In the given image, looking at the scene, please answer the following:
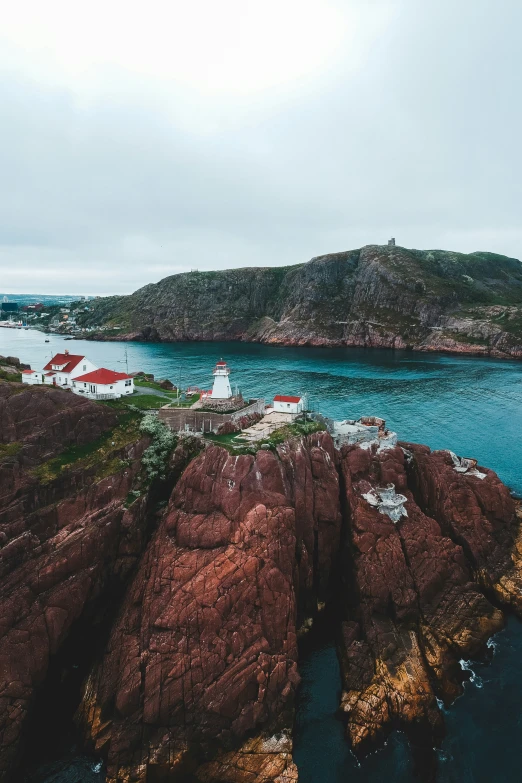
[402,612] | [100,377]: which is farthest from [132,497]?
[402,612]

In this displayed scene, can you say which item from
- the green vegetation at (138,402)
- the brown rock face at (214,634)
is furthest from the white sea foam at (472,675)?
the green vegetation at (138,402)

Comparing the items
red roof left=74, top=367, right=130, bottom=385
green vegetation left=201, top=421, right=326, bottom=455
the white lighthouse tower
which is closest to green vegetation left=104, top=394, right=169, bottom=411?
red roof left=74, top=367, right=130, bottom=385

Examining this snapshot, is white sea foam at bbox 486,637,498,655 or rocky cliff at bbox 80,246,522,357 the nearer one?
white sea foam at bbox 486,637,498,655

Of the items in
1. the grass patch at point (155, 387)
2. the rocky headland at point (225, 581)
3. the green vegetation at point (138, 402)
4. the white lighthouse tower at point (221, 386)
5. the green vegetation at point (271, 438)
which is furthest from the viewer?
the grass patch at point (155, 387)

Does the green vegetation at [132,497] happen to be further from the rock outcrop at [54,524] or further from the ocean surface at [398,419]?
the ocean surface at [398,419]

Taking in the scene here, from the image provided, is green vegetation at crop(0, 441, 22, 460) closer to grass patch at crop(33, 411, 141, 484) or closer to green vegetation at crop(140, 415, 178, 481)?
grass patch at crop(33, 411, 141, 484)

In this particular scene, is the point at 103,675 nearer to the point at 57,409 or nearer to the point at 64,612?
the point at 64,612

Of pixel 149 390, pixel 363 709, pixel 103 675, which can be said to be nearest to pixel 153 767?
pixel 103 675
